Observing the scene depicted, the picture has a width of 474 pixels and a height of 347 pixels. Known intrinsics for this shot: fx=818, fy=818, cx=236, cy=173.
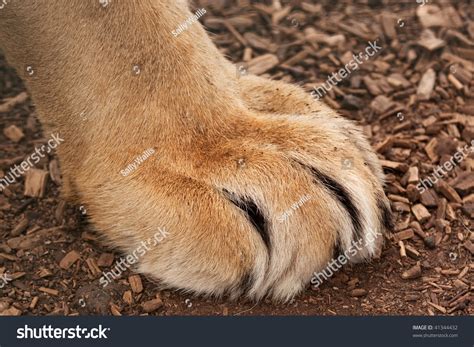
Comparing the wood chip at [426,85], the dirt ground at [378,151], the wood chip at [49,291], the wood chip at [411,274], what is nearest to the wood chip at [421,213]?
the dirt ground at [378,151]

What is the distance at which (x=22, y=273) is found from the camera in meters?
3.57

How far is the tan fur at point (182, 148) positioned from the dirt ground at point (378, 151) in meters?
0.16

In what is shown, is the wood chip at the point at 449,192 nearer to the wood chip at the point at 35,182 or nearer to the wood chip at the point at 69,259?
the wood chip at the point at 69,259

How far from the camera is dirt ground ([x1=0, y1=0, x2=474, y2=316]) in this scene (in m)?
3.41

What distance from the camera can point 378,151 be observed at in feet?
13.8

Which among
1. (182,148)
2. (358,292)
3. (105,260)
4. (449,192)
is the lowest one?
(449,192)

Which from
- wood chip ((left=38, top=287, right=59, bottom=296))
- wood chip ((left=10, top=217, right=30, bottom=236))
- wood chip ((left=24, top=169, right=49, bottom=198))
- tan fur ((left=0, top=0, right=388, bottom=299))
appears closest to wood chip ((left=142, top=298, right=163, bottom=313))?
tan fur ((left=0, top=0, right=388, bottom=299))

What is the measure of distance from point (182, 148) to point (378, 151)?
1.29m

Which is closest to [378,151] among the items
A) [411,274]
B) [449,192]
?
[449,192]

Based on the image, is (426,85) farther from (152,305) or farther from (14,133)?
(14,133)

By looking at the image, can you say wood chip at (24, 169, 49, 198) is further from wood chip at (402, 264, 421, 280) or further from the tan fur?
wood chip at (402, 264, 421, 280)

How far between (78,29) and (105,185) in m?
0.66

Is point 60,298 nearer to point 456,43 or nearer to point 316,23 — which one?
point 316,23

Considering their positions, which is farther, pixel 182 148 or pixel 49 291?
pixel 49 291
